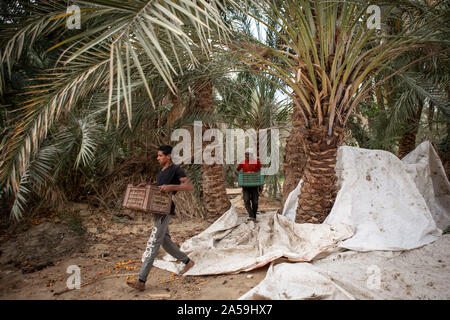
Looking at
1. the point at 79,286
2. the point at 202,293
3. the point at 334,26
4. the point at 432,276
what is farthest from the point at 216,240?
the point at 334,26

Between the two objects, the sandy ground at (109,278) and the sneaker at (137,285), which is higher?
the sneaker at (137,285)

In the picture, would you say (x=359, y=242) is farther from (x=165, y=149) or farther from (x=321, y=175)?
(x=165, y=149)

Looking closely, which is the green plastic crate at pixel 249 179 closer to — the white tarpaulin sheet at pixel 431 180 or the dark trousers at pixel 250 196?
the dark trousers at pixel 250 196

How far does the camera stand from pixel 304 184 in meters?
4.91

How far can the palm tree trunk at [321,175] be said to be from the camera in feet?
15.4

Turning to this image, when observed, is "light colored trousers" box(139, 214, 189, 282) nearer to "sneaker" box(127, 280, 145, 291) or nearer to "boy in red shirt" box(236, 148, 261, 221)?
"sneaker" box(127, 280, 145, 291)

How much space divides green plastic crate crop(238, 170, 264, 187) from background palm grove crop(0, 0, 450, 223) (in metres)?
0.75

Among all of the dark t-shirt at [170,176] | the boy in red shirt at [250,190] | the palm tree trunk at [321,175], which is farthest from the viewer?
the boy in red shirt at [250,190]

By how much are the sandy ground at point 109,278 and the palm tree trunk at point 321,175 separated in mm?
1389

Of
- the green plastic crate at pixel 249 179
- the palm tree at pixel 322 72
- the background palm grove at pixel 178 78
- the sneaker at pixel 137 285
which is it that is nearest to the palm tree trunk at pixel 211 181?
→ the background palm grove at pixel 178 78

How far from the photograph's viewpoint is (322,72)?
4.38m

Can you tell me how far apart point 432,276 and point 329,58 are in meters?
3.27

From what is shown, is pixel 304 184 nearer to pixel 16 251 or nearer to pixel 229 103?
pixel 229 103

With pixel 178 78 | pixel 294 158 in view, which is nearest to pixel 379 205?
pixel 294 158
